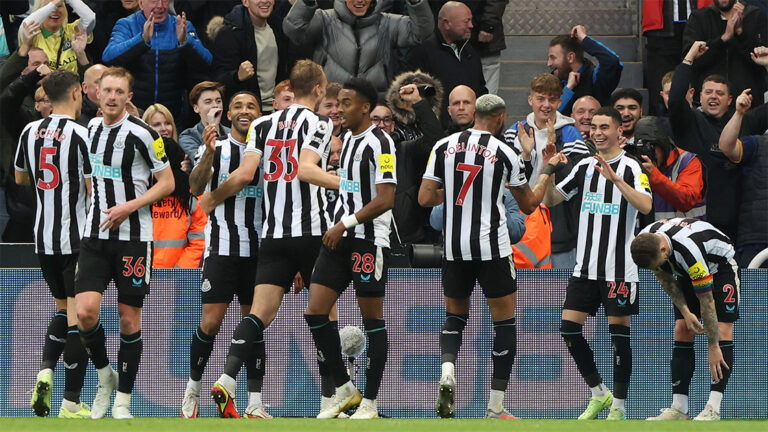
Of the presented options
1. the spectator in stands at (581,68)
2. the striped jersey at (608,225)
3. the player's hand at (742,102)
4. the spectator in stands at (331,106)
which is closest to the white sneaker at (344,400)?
the striped jersey at (608,225)

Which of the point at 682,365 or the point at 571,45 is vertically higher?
the point at 571,45

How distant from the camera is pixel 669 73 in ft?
39.7

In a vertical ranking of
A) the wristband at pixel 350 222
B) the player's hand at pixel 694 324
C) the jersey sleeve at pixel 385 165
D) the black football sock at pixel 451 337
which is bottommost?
the black football sock at pixel 451 337

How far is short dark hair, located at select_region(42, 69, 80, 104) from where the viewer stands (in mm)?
9008

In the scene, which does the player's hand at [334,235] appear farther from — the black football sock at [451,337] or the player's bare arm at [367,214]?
the black football sock at [451,337]

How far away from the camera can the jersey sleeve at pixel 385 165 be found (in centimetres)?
845

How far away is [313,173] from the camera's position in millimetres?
8453

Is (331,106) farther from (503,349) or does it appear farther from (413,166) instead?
(503,349)

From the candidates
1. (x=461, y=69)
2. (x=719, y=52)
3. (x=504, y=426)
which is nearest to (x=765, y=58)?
(x=719, y=52)

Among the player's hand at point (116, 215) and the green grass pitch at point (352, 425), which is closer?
the green grass pitch at point (352, 425)

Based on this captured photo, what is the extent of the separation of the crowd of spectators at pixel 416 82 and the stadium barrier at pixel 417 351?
Result: 51 cm

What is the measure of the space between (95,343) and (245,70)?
3852 millimetres

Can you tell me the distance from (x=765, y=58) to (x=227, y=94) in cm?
504

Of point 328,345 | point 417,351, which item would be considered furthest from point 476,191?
point 417,351
